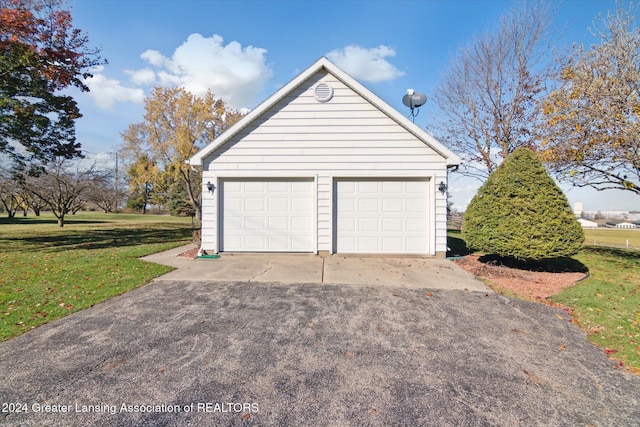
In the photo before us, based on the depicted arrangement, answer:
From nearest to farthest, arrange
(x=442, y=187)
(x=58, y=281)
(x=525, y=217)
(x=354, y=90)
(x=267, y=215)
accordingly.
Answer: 1. (x=58, y=281)
2. (x=525, y=217)
3. (x=442, y=187)
4. (x=354, y=90)
5. (x=267, y=215)

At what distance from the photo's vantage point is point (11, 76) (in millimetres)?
9211

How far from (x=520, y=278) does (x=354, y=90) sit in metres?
6.21

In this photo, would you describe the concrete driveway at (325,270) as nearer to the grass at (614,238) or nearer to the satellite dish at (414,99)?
the satellite dish at (414,99)

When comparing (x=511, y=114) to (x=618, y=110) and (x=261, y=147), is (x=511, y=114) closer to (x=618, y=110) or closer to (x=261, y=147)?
(x=618, y=110)

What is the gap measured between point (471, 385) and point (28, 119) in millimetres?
14478

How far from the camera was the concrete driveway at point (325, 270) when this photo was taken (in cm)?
562

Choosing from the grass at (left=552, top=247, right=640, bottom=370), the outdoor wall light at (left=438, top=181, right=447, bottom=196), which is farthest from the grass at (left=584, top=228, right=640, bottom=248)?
the outdoor wall light at (left=438, top=181, right=447, bottom=196)

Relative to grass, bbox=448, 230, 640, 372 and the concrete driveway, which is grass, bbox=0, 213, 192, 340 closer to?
the concrete driveway

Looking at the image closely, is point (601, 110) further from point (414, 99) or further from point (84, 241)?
point (84, 241)

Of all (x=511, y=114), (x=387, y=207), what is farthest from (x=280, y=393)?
(x=511, y=114)

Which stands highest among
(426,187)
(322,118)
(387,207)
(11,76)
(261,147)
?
(11,76)

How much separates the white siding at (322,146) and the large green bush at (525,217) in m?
1.22

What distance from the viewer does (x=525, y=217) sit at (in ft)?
20.9

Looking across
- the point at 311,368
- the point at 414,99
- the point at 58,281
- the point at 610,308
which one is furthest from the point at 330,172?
the point at 58,281
